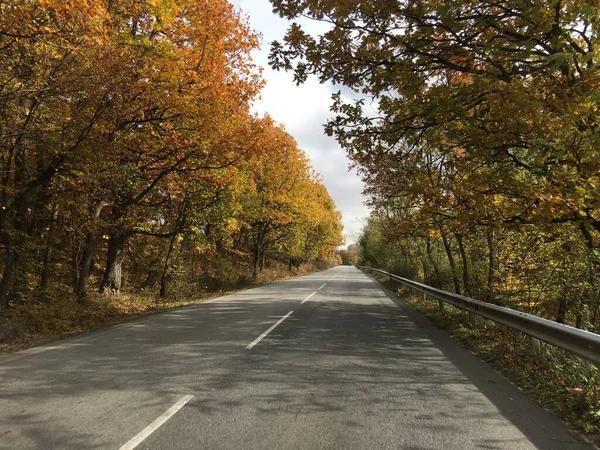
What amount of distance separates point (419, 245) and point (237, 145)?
39.0 feet

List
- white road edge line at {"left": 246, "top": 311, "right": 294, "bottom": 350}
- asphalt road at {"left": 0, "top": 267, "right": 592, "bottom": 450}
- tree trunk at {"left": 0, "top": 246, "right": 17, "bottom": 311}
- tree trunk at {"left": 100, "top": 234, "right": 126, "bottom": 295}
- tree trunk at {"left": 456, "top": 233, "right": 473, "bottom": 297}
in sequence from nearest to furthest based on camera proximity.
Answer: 1. asphalt road at {"left": 0, "top": 267, "right": 592, "bottom": 450}
2. white road edge line at {"left": 246, "top": 311, "right": 294, "bottom": 350}
3. tree trunk at {"left": 0, "top": 246, "right": 17, "bottom": 311}
4. tree trunk at {"left": 456, "top": 233, "right": 473, "bottom": 297}
5. tree trunk at {"left": 100, "top": 234, "right": 126, "bottom": 295}

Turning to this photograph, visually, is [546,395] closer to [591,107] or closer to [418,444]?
[418,444]

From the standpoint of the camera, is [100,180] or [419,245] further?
[419,245]

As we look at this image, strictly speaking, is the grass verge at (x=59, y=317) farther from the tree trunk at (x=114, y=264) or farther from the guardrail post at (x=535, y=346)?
the guardrail post at (x=535, y=346)

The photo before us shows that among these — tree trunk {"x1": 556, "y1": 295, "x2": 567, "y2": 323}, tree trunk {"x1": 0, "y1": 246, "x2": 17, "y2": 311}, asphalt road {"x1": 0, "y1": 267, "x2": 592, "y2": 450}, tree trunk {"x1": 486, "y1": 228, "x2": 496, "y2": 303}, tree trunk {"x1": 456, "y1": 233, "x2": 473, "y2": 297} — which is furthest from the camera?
tree trunk {"x1": 456, "y1": 233, "x2": 473, "y2": 297}

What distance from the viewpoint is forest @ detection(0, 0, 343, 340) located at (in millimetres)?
7496

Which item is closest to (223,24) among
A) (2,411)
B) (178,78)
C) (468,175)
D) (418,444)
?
(178,78)

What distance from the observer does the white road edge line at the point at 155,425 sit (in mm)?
3254

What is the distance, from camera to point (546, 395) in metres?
4.65

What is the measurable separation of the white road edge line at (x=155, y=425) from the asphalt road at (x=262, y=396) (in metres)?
0.02

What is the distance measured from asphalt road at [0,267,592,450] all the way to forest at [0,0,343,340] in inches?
146

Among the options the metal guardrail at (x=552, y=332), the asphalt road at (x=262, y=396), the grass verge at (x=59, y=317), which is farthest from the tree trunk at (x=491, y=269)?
the grass verge at (x=59, y=317)

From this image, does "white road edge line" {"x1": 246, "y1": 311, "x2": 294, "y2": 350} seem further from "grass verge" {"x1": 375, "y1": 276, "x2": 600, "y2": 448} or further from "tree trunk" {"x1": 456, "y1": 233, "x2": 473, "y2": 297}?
"tree trunk" {"x1": 456, "y1": 233, "x2": 473, "y2": 297}

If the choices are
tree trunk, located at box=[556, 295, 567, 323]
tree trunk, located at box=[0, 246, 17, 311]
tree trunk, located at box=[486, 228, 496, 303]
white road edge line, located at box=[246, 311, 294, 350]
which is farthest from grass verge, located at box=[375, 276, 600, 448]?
tree trunk, located at box=[0, 246, 17, 311]
